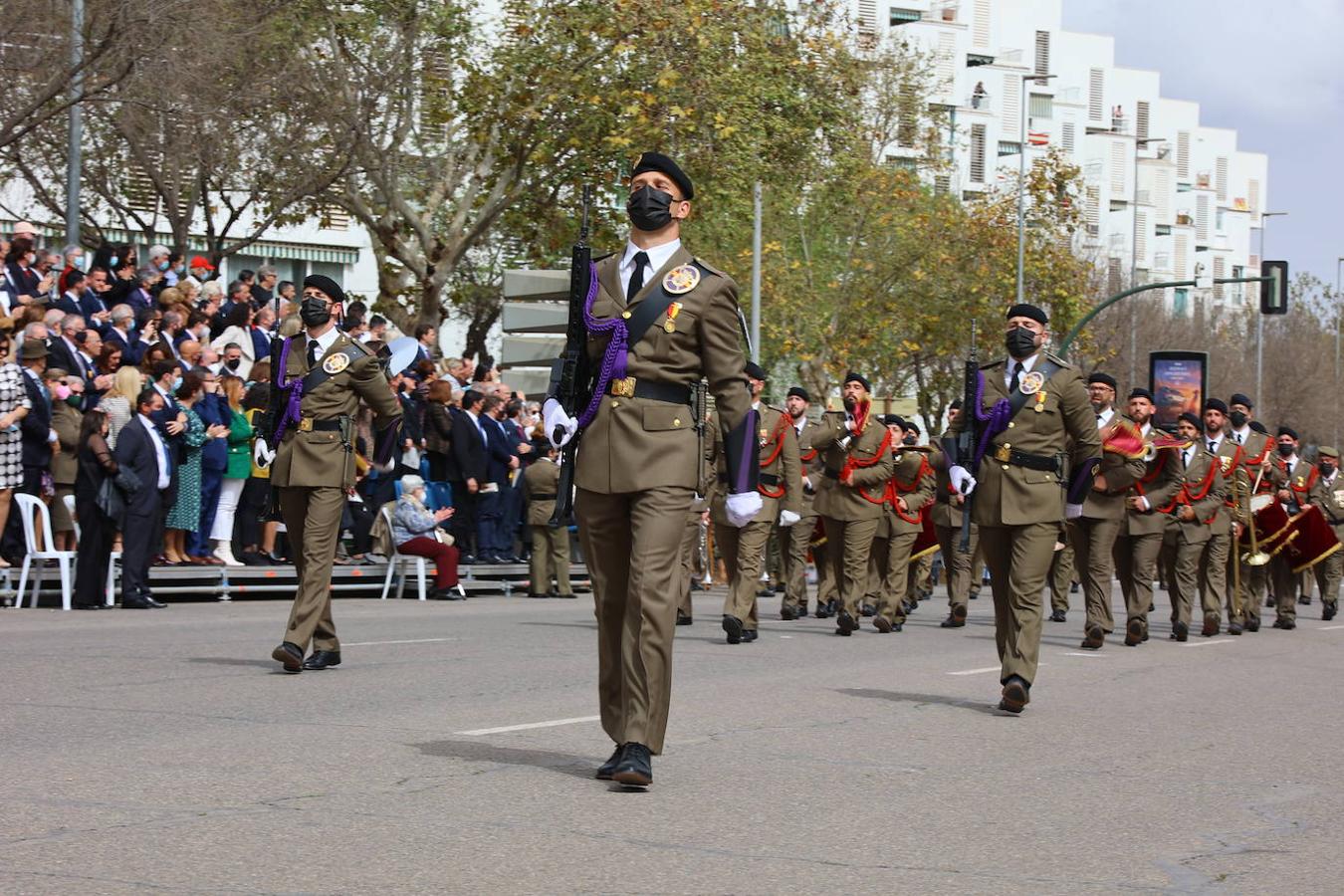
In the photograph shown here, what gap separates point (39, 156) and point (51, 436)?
1771cm

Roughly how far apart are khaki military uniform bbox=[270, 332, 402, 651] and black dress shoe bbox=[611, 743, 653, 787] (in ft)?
15.2

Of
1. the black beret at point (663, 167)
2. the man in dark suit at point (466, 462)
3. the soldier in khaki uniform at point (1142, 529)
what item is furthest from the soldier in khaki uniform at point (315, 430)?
the man in dark suit at point (466, 462)

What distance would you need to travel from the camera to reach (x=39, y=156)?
3519 centimetres

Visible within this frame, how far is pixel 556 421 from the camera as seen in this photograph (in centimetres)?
836

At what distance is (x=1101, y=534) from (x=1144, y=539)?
84 cm

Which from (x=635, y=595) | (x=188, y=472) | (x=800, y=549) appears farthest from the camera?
(x=800, y=549)

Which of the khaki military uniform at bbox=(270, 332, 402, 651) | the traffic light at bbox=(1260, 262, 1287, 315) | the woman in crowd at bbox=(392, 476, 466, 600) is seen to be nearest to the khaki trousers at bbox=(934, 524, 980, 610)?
the woman in crowd at bbox=(392, 476, 466, 600)

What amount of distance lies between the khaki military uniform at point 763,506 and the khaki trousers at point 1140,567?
2.84 m

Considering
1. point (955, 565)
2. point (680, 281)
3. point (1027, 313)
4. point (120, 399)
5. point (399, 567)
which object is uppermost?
point (1027, 313)

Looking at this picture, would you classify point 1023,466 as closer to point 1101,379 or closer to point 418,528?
point 1101,379

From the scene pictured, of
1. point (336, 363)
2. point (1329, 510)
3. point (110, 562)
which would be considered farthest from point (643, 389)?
point (1329, 510)

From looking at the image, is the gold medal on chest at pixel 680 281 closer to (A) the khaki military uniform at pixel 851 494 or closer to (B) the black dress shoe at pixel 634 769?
(B) the black dress shoe at pixel 634 769

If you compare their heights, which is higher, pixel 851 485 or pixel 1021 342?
pixel 1021 342

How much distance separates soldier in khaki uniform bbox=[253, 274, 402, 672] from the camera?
12430 millimetres
